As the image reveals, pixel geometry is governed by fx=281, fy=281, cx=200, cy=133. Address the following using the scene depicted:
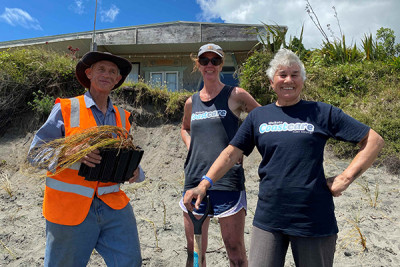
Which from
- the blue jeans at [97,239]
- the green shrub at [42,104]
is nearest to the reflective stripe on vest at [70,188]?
the blue jeans at [97,239]

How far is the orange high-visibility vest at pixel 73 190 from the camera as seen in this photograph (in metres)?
2.00

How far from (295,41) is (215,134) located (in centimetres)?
813

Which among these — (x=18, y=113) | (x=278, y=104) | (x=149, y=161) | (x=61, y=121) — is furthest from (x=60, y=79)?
(x=278, y=104)

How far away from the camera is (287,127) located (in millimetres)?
1877

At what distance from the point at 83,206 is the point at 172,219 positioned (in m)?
2.69

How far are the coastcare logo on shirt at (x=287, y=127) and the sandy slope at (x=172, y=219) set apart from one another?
188 centimetres

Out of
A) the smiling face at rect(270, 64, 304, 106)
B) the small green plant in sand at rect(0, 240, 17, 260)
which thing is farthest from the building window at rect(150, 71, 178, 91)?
the smiling face at rect(270, 64, 304, 106)

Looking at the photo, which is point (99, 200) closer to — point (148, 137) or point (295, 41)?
point (148, 137)

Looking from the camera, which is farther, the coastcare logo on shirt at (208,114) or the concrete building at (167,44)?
the concrete building at (167,44)

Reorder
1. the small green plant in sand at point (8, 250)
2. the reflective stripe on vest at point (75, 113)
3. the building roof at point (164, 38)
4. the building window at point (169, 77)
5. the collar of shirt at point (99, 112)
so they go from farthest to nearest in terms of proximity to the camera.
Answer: the building window at point (169, 77) → the building roof at point (164, 38) → the small green plant in sand at point (8, 250) → the collar of shirt at point (99, 112) → the reflective stripe on vest at point (75, 113)

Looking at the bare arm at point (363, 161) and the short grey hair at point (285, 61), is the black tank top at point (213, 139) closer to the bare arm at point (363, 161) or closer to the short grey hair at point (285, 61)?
the short grey hair at point (285, 61)

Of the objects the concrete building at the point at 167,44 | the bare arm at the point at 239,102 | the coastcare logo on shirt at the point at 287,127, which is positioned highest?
the concrete building at the point at 167,44

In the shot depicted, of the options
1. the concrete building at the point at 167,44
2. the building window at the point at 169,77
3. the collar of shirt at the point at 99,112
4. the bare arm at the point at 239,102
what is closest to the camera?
the collar of shirt at the point at 99,112

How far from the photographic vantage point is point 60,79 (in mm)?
8656
